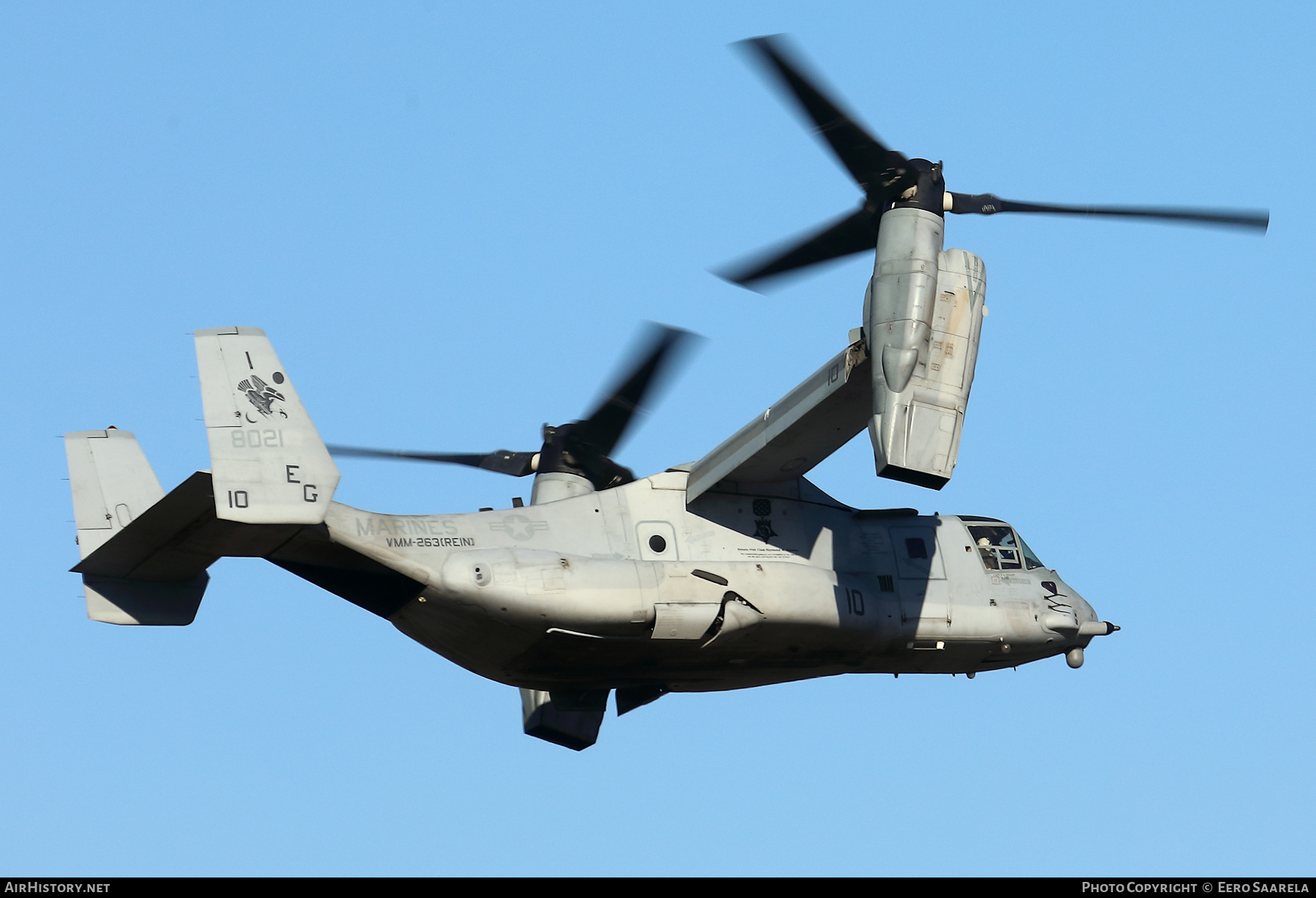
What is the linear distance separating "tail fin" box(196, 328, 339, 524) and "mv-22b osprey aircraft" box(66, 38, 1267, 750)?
0.02m

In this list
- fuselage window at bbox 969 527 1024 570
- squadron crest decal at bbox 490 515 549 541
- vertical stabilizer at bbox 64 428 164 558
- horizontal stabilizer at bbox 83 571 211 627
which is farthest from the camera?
fuselage window at bbox 969 527 1024 570

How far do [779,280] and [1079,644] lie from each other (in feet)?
25.2

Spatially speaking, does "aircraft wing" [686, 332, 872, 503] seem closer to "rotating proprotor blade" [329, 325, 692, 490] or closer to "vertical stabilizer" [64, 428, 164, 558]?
"rotating proprotor blade" [329, 325, 692, 490]

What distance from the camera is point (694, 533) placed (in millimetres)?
26391

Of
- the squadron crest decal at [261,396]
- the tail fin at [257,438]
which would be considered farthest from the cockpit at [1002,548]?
the squadron crest decal at [261,396]

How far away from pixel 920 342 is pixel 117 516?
36.1ft

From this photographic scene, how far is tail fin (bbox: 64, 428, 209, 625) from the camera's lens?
953 inches

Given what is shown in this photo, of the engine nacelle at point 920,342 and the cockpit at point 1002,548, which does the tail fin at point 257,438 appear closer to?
the engine nacelle at point 920,342

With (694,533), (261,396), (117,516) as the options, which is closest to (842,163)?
(694,533)

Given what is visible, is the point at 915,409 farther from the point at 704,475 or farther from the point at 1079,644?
the point at 1079,644

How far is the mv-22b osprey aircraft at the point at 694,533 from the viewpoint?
902 inches

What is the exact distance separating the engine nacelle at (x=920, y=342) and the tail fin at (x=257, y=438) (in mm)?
7056

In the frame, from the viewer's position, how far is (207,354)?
73.7 ft

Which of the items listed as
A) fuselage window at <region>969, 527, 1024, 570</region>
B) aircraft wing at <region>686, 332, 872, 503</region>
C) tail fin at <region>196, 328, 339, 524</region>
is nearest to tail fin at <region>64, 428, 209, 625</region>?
tail fin at <region>196, 328, 339, 524</region>
